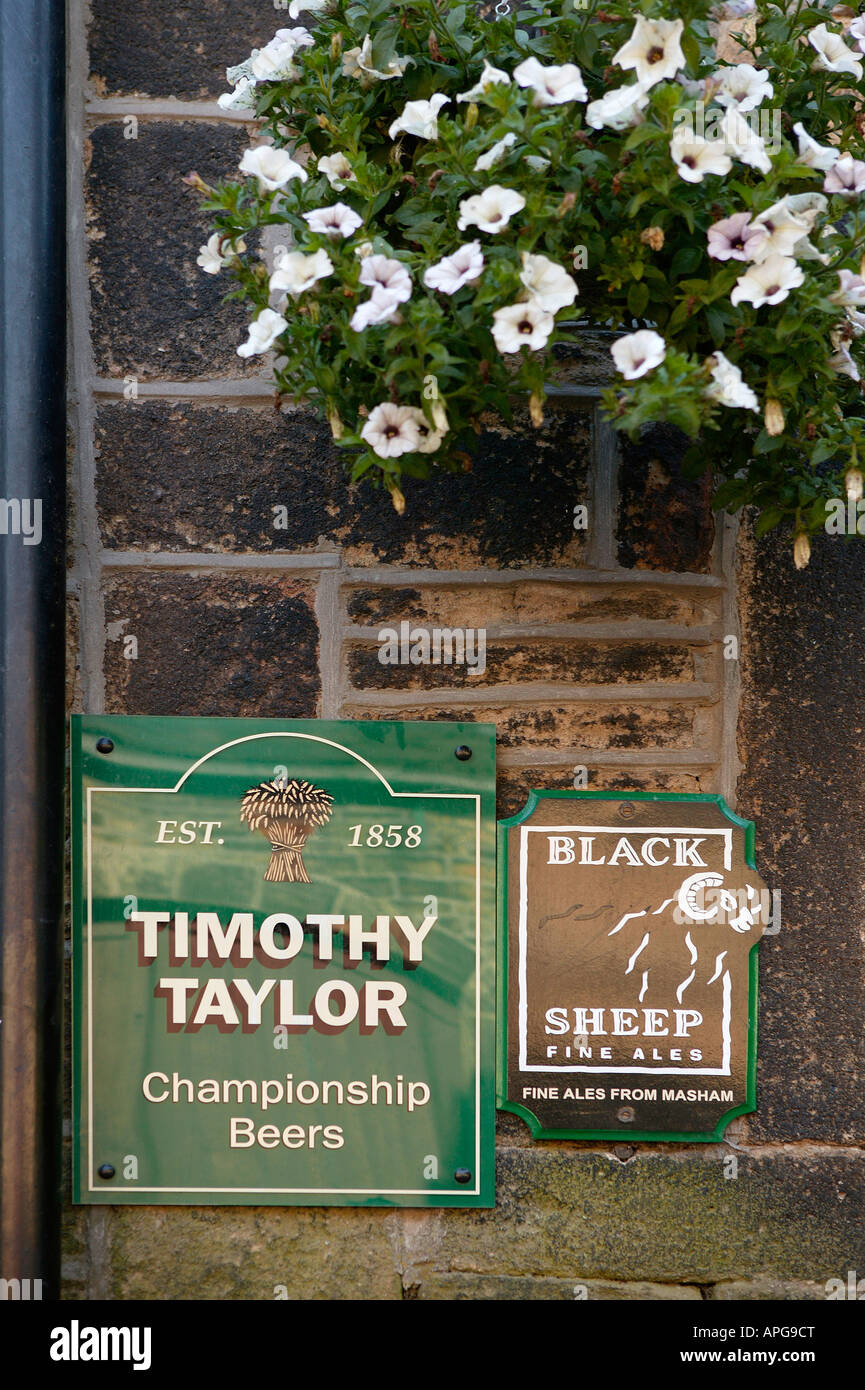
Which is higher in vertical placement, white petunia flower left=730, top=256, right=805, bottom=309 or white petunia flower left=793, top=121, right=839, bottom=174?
white petunia flower left=793, top=121, right=839, bottom=174

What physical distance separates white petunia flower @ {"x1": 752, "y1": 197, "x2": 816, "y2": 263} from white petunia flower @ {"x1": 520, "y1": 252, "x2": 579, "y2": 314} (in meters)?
0.21

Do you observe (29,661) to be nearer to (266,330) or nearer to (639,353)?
(266,330)

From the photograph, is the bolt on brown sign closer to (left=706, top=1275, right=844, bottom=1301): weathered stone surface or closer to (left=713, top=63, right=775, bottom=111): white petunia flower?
(left=706, top=1275, right=844, bottom=1301): weathered stone surface

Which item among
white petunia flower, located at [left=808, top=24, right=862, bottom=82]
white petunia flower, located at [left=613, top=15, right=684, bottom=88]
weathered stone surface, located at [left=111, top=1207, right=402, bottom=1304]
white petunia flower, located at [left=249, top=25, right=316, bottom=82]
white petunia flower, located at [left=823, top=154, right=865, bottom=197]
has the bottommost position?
weathered stone surface, located at [left=111, top=1207, right=402, bottom=1304]

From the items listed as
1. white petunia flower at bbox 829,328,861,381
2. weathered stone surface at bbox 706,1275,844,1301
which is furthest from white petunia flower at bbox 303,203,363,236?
weathered stone surface at bbox 706,1275,844,1301

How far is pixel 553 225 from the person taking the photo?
1163 mm

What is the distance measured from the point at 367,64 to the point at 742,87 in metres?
0.44

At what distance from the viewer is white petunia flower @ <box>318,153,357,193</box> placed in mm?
1234

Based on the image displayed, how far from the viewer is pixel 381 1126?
5.32ft

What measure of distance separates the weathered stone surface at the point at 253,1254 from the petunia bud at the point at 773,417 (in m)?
1.28

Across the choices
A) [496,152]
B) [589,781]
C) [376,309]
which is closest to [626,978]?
[589,781]

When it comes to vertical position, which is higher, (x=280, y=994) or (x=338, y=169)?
Result: (x=338, y=169)

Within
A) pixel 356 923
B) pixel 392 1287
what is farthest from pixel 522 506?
pixel 392 1287

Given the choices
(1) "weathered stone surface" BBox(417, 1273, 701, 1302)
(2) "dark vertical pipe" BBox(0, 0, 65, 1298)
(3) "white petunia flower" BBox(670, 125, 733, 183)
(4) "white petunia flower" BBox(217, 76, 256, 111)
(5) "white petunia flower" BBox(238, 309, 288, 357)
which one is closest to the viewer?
(3) "white petunia flower" BBox(670, 125, 733, 183)
